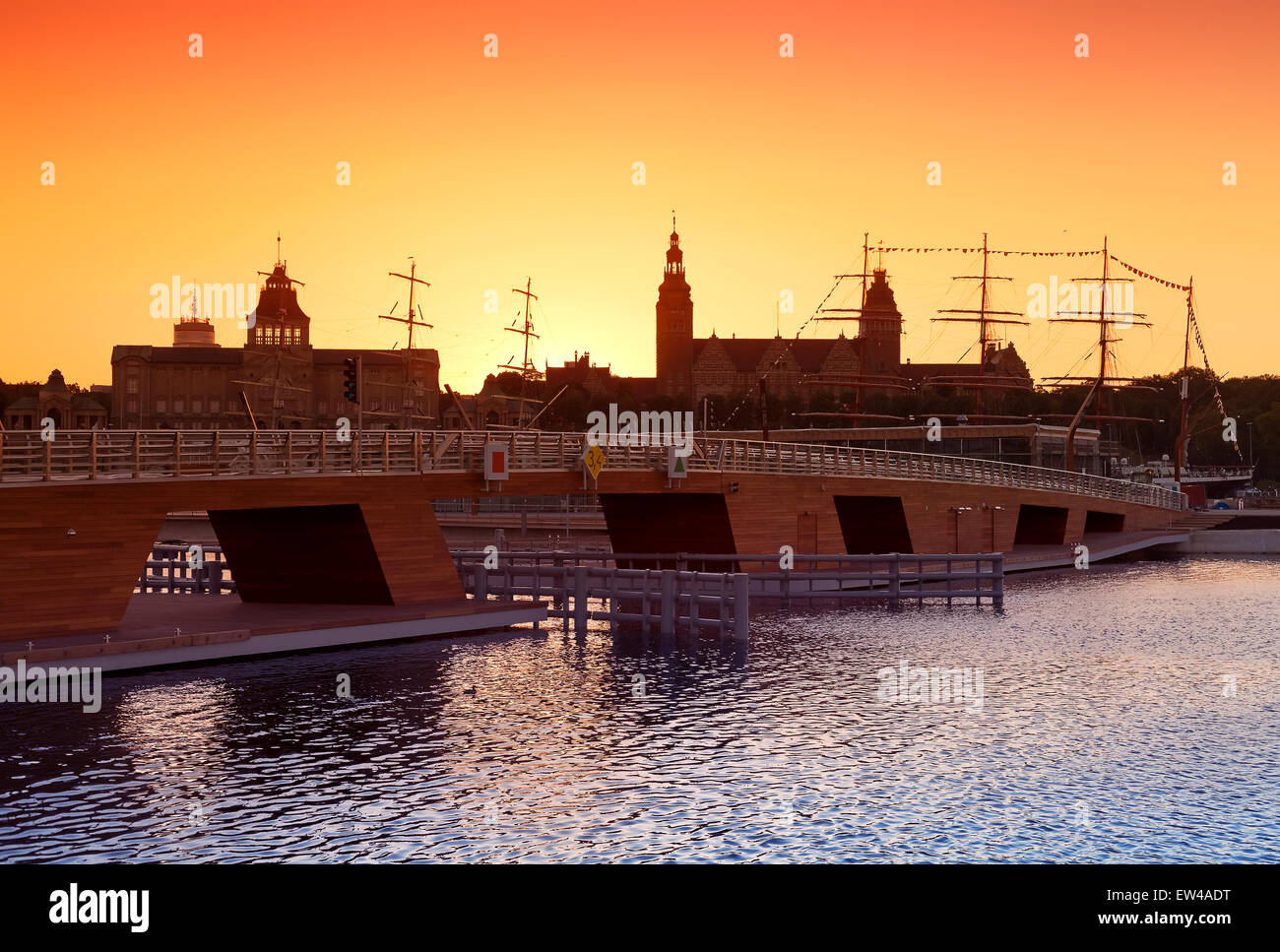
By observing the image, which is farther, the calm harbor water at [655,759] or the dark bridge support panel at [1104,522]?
the dark bridge support panel at [1104,522]

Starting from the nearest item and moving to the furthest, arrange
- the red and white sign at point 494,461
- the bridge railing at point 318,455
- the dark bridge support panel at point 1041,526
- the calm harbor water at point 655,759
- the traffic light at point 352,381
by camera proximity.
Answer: the calm harbor water at point 655,759, the bridge railing at point 318,455, the traffic light at point 352,381, the red and white sign at point 494,461, the dark bridge support panel at point 1041,526

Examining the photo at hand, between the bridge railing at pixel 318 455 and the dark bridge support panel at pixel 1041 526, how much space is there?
89.7 feet

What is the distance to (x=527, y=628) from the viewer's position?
39594 millimetres

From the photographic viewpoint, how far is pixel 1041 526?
269 feet

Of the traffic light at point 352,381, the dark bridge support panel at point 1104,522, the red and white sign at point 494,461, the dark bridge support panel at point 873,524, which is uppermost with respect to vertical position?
the traffic light at point 352,381

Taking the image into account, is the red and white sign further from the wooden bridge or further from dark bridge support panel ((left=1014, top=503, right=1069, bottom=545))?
dark bridge support panel ((left=1014, top=503, right=1069, bottom=545))

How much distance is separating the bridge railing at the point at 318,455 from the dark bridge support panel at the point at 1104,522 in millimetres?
39759

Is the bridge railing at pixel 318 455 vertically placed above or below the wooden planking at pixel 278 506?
above

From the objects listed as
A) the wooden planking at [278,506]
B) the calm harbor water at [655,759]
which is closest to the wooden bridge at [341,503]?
the wooden planking at [278,506]

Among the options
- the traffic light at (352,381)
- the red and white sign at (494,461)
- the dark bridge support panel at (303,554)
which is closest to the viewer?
the traffic light at (352,381)

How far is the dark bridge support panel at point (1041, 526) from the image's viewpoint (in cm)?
8125

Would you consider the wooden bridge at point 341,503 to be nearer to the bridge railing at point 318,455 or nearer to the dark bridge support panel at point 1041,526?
the bridge railing at point 318,455
